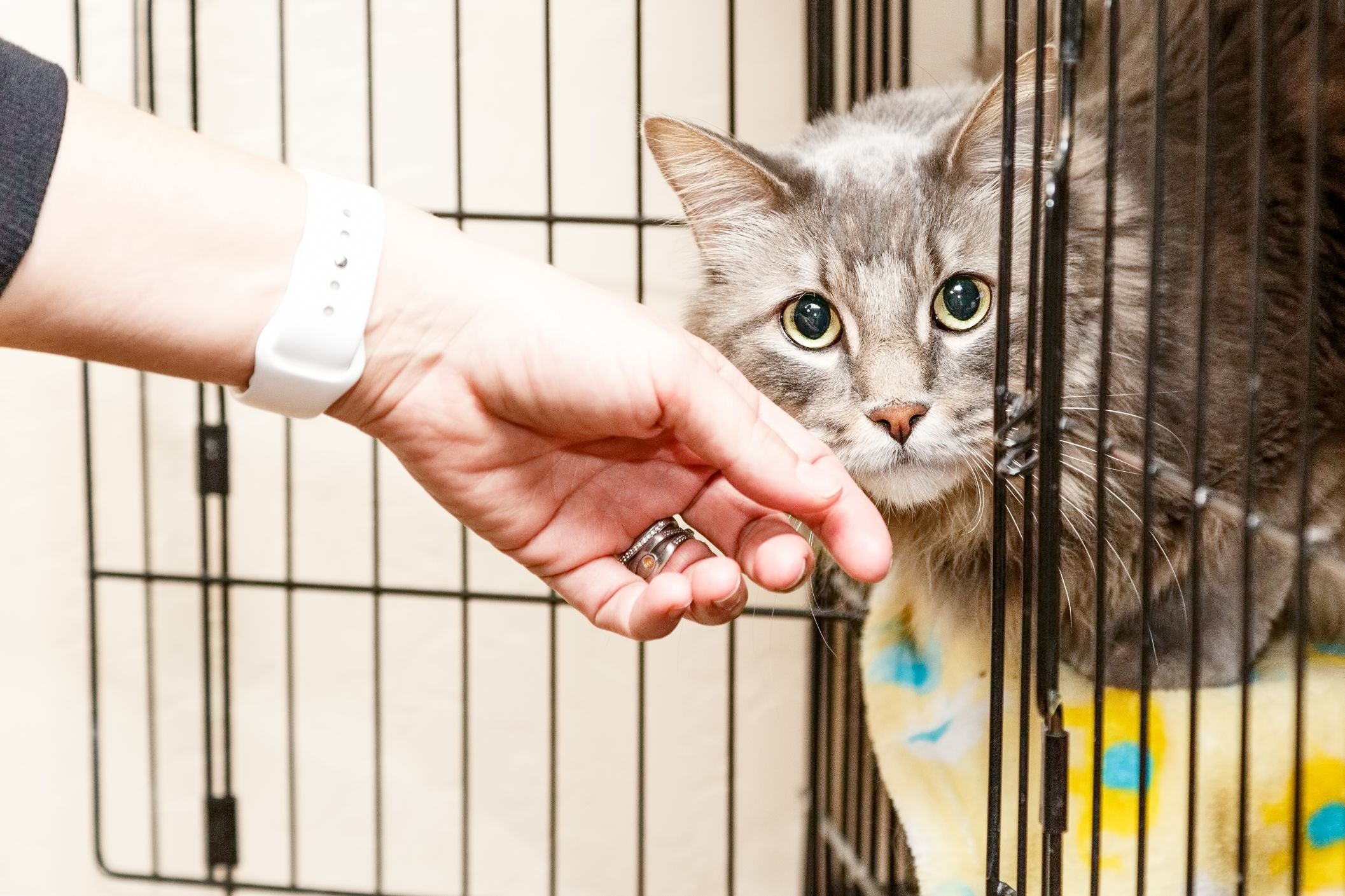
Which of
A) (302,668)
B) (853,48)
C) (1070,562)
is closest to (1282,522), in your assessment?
(1070,562)

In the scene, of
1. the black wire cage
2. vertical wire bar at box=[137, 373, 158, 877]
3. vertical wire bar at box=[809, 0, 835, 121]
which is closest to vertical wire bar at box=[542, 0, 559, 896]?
the black wire cage

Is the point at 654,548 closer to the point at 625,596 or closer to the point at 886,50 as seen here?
the point at 625,596

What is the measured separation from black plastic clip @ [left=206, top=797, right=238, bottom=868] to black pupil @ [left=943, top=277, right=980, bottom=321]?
45.8 inches

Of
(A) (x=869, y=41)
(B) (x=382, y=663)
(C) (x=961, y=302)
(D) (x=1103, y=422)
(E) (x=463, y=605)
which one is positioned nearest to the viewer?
(D) (x=1103, y=422)

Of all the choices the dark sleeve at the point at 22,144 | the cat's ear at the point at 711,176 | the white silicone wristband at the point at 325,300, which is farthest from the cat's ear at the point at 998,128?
the dark sleeve at the point at 22,144

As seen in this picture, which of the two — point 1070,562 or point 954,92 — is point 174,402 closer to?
point 954,92

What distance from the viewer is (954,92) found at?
3.98 feet

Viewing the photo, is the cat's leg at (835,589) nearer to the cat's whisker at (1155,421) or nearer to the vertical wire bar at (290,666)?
the cat's whisker at (1155,421)

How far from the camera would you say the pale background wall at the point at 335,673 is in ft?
5.62

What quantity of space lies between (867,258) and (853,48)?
57cm

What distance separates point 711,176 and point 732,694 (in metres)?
0.77

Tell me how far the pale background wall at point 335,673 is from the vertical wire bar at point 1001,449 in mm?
965

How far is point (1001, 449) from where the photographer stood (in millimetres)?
745

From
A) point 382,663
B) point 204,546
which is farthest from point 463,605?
point 204,546
